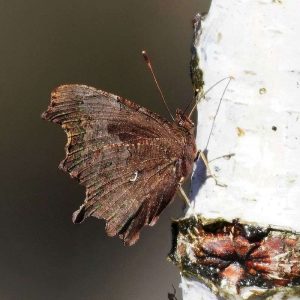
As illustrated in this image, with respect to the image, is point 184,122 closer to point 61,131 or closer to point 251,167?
point 251,167

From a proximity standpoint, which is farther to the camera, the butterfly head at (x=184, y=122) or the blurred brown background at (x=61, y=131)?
the blurred brown background at (x=61, y=131)

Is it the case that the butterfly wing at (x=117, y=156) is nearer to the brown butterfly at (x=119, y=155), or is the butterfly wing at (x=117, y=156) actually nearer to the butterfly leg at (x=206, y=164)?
the brown butterfly at (x=119, y=155)

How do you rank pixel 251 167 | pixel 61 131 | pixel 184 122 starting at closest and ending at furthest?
pixel 251 167 → pixel 184 122 → pixel 61 131

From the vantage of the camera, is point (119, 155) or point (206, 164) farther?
point (119, 155)

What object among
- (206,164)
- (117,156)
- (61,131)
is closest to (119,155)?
(117,156)

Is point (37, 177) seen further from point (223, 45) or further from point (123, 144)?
point (223, 45)

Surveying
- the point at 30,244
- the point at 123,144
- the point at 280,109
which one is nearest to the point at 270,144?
the point at 280,109

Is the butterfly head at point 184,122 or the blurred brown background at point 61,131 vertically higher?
the butterfly head at point 184,122

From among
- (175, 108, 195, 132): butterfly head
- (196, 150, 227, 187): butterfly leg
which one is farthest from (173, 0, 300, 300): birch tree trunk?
(175, 108, 195, 132): butterfly head

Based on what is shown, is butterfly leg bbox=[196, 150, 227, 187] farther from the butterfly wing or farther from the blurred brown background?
the blurred brown background

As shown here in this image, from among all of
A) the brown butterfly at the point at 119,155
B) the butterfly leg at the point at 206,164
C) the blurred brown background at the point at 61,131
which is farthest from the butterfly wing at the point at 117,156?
the blurred brown background at the point at 61,131
